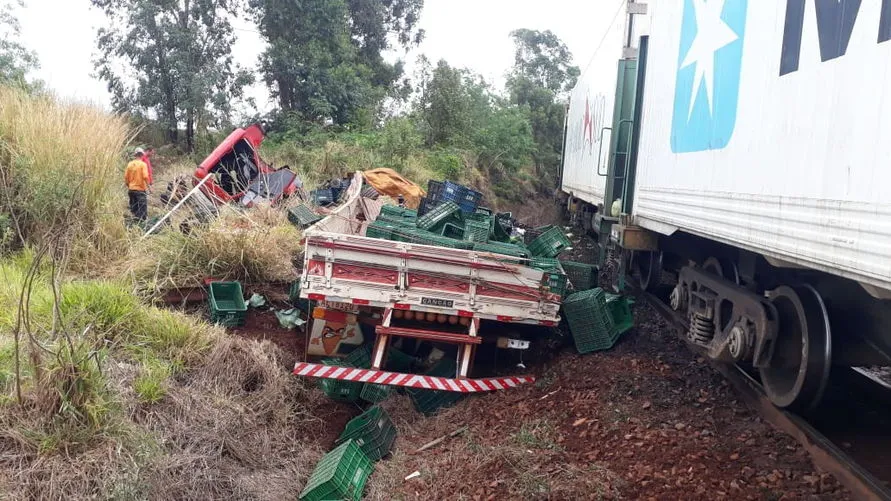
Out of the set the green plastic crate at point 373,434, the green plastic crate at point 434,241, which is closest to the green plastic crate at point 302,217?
the green plastic crate at point 434,241

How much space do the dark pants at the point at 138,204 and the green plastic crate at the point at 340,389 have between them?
16.8 ft

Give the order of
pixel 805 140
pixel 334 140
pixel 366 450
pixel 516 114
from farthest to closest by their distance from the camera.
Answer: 1. pixel 516 114
2. pixel 334 140
3. pixel 366 450
4. pixel 805 140

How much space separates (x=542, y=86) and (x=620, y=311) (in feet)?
90.3

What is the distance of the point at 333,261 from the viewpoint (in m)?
5.55

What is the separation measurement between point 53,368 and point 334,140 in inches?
618

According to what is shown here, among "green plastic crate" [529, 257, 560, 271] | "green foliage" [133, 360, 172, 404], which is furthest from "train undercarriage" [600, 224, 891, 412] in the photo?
Result: "green foliage" [133, 360, 172, 404]

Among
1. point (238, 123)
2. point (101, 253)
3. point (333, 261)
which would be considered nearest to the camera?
point (333, 261)

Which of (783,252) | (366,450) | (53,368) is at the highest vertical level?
(783,252)

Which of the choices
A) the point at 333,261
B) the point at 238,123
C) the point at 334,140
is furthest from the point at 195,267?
the point at 238,123

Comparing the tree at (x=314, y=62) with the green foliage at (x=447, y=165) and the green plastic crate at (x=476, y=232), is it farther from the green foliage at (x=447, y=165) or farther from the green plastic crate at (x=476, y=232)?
the green plastic crate at (x=476, y=232)

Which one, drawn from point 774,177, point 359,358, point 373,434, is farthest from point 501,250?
point 774,177

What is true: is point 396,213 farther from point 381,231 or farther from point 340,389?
point 340,389

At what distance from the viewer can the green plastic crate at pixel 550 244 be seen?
707 cm

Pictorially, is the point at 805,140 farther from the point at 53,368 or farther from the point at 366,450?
the point at 53,368
